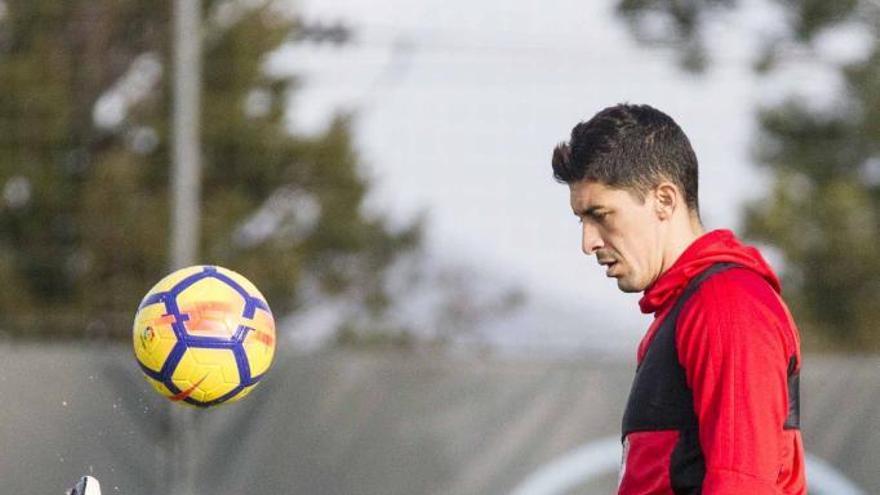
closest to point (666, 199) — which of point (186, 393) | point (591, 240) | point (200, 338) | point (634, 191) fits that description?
point (634, 191)

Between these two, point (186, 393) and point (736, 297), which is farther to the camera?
point (186, 393)

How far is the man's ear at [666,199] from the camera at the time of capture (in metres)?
3.10

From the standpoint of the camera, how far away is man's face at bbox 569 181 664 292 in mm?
3105

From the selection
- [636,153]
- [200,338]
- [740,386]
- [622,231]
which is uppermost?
[200,338]

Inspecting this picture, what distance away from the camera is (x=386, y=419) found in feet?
25.9

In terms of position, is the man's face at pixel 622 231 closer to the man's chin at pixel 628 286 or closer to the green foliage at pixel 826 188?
the man's chin at pixel 628 286

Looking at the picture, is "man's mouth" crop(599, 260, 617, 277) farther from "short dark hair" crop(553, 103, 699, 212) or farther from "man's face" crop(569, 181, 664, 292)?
"short dark hair" crop(553, 103, 699, 212)

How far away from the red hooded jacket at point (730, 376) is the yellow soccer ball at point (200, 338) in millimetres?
1548

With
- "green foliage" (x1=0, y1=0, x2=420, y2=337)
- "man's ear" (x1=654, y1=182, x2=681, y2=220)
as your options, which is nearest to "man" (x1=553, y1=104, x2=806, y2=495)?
"man's ear" (x1=654, y1=182, x2=681, y2=220)

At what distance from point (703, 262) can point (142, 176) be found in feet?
47.5

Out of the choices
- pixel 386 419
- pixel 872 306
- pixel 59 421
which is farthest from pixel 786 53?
pixel 59 421

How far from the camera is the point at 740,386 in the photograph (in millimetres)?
2801

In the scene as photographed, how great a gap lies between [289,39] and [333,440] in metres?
10.4

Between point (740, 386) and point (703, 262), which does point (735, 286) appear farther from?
point (740, 386)
